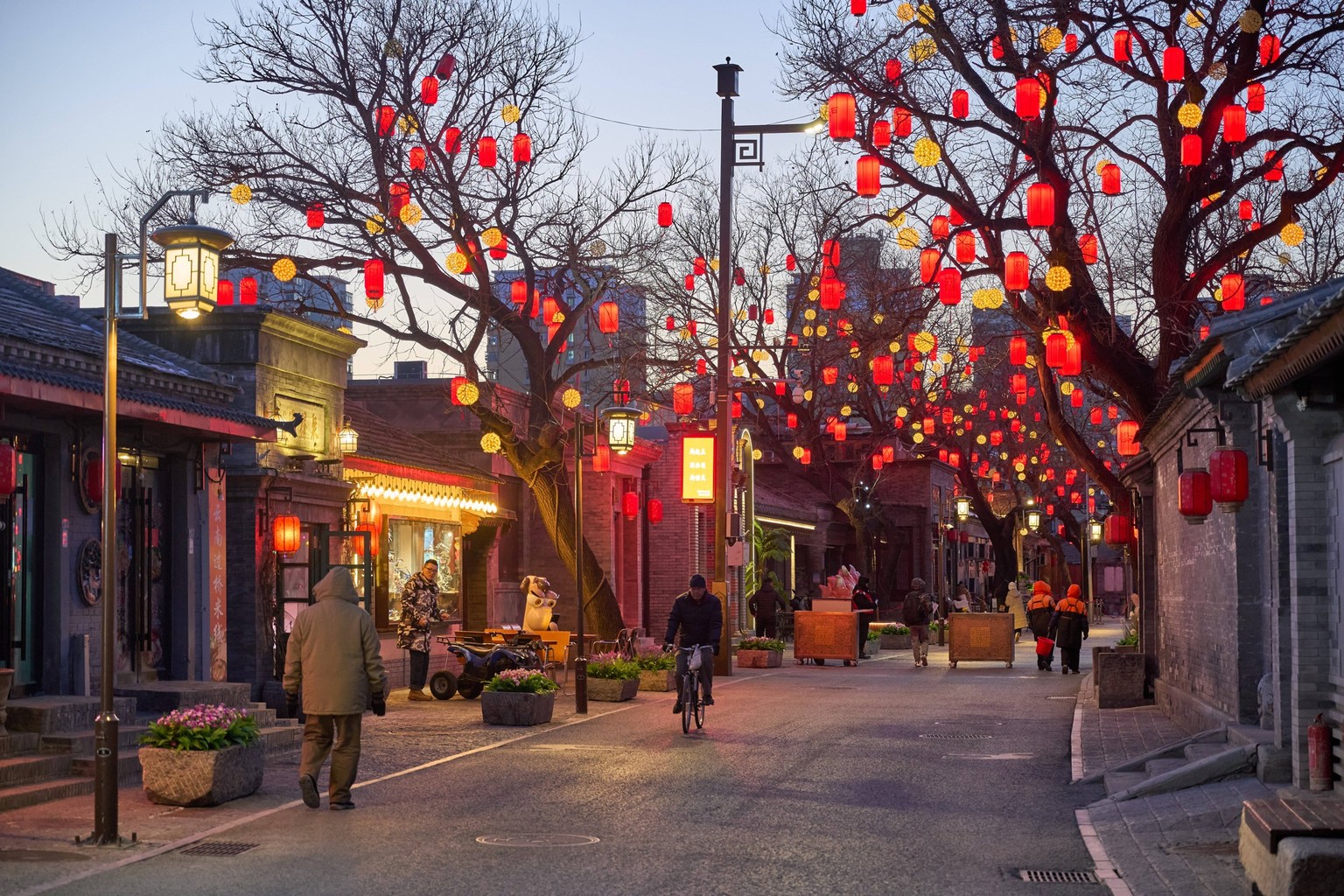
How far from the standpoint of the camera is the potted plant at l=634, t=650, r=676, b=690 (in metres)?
26.6

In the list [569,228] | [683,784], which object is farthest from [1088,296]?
[683,784]

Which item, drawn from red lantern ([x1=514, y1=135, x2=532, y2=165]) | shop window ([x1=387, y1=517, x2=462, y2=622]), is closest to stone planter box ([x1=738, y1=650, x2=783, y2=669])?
shop window ([x1=387, y1=517, x2=462, y2=622])

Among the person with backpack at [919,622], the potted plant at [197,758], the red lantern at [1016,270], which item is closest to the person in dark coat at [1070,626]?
the person with backpack at [919,622]

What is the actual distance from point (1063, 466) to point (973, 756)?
54077mm

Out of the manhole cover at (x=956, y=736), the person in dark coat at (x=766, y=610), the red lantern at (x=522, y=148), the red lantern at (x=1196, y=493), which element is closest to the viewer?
the red lantern at (x=1196, y=493)

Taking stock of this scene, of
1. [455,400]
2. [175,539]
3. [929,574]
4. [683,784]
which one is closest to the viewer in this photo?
[683,784]

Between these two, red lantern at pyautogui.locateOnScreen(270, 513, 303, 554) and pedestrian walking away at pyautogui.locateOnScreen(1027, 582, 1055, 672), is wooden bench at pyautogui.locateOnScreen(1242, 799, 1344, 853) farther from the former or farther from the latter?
pedestrian walking away at pyautogui.locateOnScreen(1027, 582, 1055, 672)

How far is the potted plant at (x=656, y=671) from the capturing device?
2656 cm

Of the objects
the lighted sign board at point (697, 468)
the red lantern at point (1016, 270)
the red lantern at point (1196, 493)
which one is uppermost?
the red lantern at point (1016, 270)

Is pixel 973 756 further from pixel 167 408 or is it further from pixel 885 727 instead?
pixel 167 408

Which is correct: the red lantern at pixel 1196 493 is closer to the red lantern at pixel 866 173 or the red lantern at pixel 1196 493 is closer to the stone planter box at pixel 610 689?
the red lantern at pixel 866 173

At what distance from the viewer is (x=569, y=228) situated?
2759 cm

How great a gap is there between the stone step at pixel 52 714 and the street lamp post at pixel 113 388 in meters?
2.96

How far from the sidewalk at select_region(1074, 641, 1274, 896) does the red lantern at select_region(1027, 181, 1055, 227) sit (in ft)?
25.4
